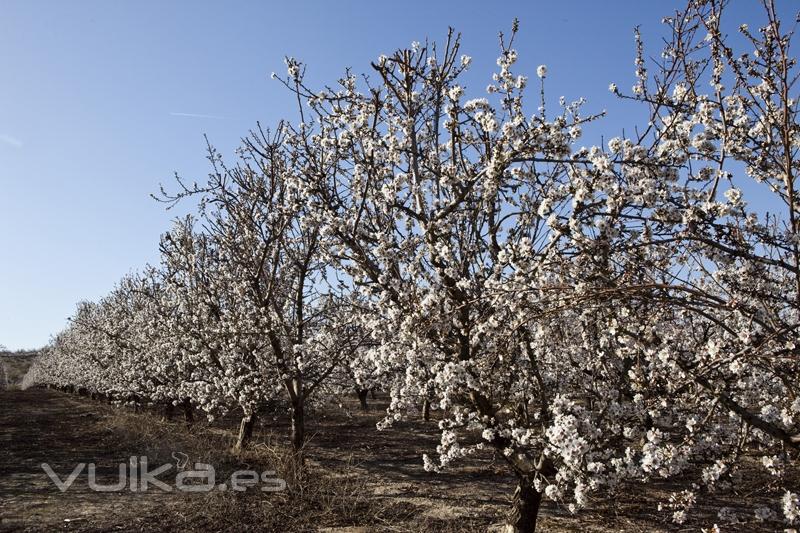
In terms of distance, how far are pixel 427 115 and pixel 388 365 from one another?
3.87 m

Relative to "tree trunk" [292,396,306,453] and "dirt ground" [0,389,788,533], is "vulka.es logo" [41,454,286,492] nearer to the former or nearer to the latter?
"dirt ground" [0,389,788,533]

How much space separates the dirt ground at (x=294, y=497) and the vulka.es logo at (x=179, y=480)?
199mm

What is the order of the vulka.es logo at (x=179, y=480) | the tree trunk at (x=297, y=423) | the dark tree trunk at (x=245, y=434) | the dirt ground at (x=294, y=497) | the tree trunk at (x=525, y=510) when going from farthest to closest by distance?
the dark tree trunk at (x=245, y=434) < the tree trunk at (x=297, y=423) < the vulka.es logo at (x=179, y=480) < the dirt ground at (x=294, y=497) < the tree trunk at (x=525, y=510)

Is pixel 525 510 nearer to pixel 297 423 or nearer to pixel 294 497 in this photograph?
pixel 294 497

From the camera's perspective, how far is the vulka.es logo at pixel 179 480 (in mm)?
10797

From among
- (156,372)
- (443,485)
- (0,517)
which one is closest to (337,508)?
(443,485)

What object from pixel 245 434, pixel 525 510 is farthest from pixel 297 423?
pixel 525 510

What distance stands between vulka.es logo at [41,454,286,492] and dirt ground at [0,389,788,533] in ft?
0.65

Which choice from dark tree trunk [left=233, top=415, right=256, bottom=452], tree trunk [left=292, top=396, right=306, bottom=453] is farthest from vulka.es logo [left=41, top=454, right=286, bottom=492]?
dark tree trunk [left=233, top=415, right=256, bottom=452]

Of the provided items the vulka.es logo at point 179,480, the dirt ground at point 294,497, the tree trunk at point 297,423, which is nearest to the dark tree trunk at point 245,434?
the dirt ground at point 294,497

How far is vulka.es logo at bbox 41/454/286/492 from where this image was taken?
35.4 feet

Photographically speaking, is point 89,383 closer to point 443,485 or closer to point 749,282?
point 443,485

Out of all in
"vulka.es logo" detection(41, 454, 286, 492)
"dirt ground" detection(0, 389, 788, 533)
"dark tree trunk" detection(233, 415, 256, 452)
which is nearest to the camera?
"dirt ground" detection(0, 389, 788, 533)

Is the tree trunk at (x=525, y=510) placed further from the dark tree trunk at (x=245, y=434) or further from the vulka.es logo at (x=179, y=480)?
the dark tree trunk at (x=245, y=434)
